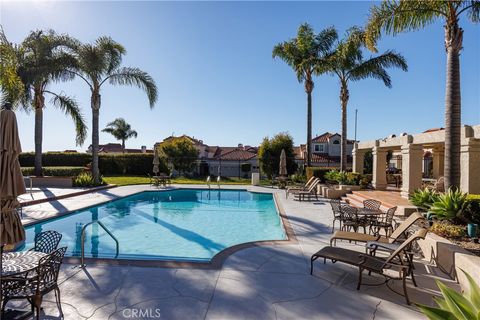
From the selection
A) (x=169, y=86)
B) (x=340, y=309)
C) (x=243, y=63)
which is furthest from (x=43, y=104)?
(x=340, y=309)

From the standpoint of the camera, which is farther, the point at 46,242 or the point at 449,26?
the point at 449,26

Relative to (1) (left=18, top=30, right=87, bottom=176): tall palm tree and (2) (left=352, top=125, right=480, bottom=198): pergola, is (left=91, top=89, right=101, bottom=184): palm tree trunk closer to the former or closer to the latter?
(1) (left=18, top=30, right=87, bottom=176): tall palm tree

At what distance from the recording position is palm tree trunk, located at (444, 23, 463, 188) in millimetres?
8016

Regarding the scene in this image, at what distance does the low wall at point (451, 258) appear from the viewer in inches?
181

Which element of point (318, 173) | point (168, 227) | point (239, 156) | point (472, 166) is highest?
point (239, 156)

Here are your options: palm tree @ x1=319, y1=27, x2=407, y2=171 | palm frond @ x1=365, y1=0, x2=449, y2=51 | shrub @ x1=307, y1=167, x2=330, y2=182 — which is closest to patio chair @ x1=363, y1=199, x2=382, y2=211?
palm frond @ x1=365, y1=0, x2=449, y2=51

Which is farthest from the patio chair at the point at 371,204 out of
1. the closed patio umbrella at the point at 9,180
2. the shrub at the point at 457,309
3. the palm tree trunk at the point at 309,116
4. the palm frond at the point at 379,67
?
the palm frond at the point at 379,67

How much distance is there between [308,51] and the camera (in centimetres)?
2161

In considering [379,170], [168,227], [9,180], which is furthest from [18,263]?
[379,170]

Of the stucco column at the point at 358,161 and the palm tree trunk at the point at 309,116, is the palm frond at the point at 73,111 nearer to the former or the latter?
the palm tree trunk at the point at 309,116

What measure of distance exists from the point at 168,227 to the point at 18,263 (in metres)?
6.77

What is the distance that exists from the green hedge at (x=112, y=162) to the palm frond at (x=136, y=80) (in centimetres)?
1157

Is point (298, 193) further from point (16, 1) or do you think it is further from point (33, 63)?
point (33, 63)

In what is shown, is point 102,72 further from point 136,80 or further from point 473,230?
point 473,230
